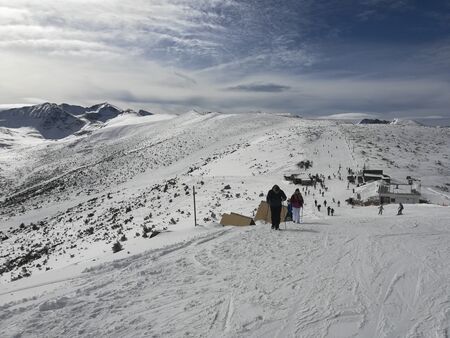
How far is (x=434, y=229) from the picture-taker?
46.4 feet

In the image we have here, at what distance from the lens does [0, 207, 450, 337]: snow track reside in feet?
20.4

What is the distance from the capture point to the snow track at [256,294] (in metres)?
6.21

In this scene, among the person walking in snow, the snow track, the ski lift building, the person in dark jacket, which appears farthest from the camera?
the ski lift building

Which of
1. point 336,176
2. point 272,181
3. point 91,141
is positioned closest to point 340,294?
point 272,181

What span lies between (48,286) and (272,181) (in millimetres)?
29225

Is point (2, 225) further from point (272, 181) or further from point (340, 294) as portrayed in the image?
point (340, 294)

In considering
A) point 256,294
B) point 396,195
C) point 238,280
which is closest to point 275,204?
point 238,280

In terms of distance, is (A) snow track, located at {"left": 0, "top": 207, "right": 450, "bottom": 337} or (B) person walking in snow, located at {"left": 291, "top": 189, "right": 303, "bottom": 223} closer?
(A) snow track, located at {"left": 0, "top": 207, "right": 450, "bottom": 337}

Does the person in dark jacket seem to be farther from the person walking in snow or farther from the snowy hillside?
the person walking in snow

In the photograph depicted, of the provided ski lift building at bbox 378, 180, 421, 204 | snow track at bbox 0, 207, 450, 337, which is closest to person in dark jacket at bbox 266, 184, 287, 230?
snow track at bbox 0, 207, 450, 337

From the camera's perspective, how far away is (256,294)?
7.55 metres

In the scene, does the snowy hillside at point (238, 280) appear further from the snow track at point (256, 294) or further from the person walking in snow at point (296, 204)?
the person walking in snow at point (296, 204)

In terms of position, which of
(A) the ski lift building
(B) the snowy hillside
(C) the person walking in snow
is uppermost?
(C) the person walking in snow

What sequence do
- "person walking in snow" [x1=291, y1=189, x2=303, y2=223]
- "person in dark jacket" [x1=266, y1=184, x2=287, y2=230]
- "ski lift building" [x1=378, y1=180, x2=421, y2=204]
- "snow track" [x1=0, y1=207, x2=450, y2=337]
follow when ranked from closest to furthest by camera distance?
"snow track" [x1=0, y1=207, x2=450, y2=337] → "person in dark jacket" [x1=266, y1=184, x2=287, y2=230] → "person walking in snow" [x1=291, y1=189, x2=303, y2=223] → "ski lift building" [x1=378, y1=180, x2=421, y2=204]
